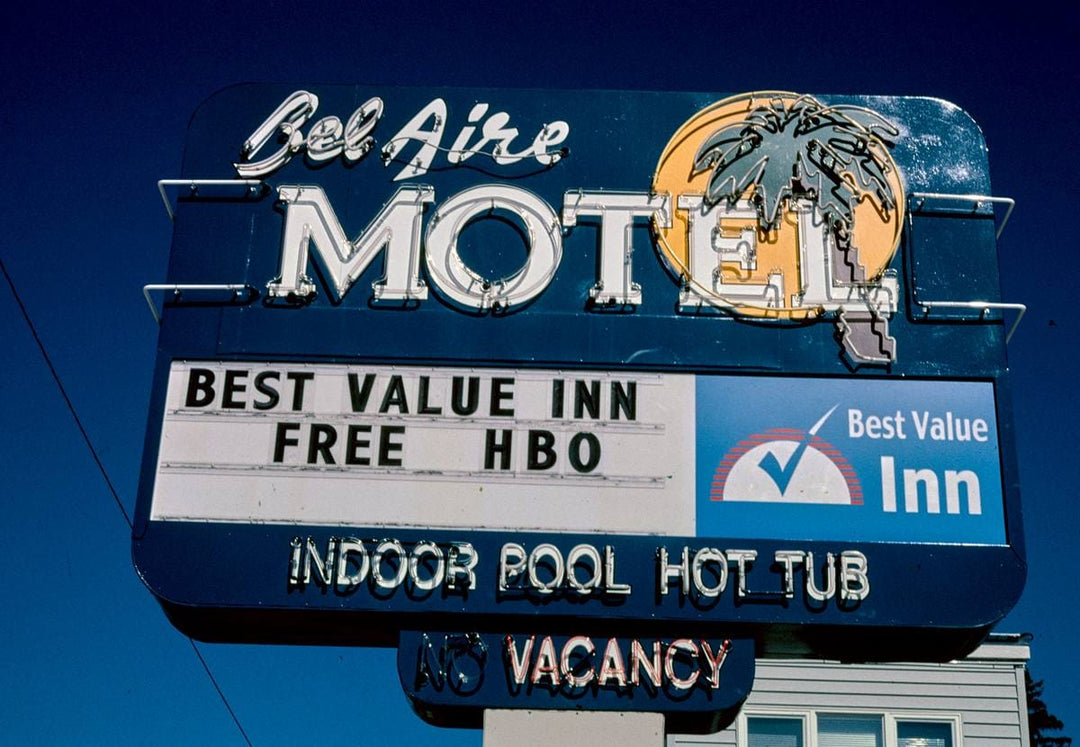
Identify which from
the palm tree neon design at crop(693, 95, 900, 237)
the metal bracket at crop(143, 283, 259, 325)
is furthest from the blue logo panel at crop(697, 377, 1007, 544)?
the metal bracket at crop(143, 283, 259, 325)

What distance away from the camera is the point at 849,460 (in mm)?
11148

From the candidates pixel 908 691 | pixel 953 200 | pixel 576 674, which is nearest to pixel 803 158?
pixel 953 200

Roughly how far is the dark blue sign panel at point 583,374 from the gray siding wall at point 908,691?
16.5 ft

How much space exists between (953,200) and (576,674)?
4.72m

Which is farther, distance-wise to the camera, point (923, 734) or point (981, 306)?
point (923, 734)

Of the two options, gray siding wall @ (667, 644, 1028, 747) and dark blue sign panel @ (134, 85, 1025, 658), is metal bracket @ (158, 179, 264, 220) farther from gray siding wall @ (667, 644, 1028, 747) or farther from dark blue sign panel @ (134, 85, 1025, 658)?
gray siding wall @ (667, 644, 1028, 747)

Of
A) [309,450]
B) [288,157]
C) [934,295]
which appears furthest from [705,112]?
[309,450]

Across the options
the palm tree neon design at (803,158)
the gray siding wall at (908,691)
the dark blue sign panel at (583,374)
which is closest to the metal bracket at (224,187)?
the dark blue sign panel at (583,374)

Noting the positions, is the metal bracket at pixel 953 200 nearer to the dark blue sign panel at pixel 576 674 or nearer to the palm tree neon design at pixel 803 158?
the palm tree neon design at pixel 803 158

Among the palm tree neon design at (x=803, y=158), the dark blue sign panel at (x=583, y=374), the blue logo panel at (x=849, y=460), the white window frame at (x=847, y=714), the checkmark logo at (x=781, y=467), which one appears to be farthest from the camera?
the white window frame at (x=847, y=714)

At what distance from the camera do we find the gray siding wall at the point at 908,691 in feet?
51.8

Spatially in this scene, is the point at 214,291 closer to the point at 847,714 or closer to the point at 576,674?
the point at 576,674

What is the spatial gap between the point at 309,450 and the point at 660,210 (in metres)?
3.24

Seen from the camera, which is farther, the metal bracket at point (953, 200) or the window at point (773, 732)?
the window at point (773, 732)
